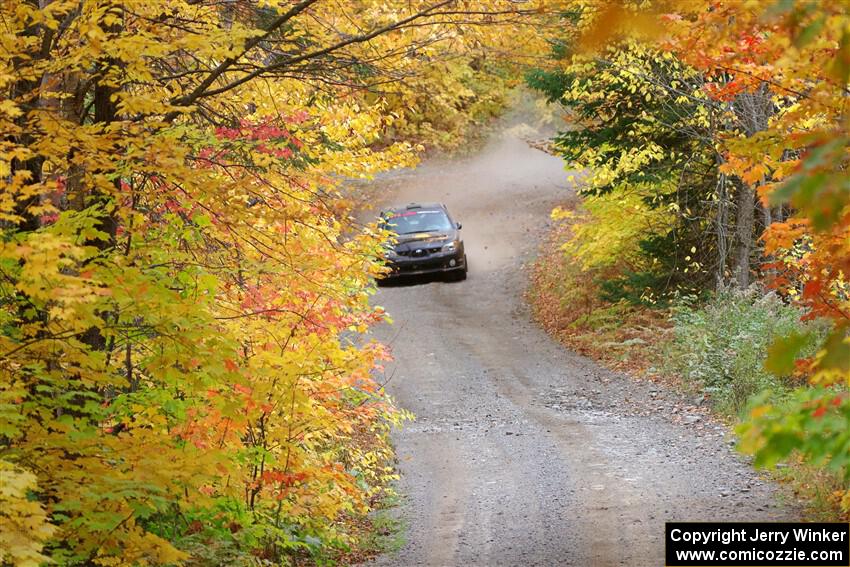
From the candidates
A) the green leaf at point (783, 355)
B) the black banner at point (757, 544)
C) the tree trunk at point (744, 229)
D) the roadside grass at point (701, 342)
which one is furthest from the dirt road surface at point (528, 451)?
the green leaf at point (783, 355)

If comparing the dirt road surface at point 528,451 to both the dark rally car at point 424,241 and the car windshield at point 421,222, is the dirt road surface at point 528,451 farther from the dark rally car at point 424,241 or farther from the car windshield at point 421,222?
the car windshield at point 421,222

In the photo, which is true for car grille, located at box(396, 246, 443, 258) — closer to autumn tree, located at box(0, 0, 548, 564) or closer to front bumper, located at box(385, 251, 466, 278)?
front bumper, located at box(385, 251, 466, 278)

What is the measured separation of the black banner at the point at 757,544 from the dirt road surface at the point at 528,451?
0.81ft

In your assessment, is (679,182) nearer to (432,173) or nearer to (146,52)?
(146,52)

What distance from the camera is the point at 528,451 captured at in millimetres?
12516

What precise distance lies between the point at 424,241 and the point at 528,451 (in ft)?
38.9

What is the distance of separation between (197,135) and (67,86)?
1.25 meters

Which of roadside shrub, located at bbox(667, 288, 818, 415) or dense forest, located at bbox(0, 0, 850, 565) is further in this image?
roadside shrub, located at bbox(667, 288, 818, 415)

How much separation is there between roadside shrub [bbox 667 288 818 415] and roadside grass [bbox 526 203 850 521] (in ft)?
0.05

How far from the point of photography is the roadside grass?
990 cm

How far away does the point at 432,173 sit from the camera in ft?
130

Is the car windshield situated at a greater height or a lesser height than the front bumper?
greater

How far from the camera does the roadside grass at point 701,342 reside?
990cm

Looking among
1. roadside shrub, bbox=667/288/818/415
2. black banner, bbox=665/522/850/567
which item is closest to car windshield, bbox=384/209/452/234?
roadside shrub, bbox=667/288/818/415
